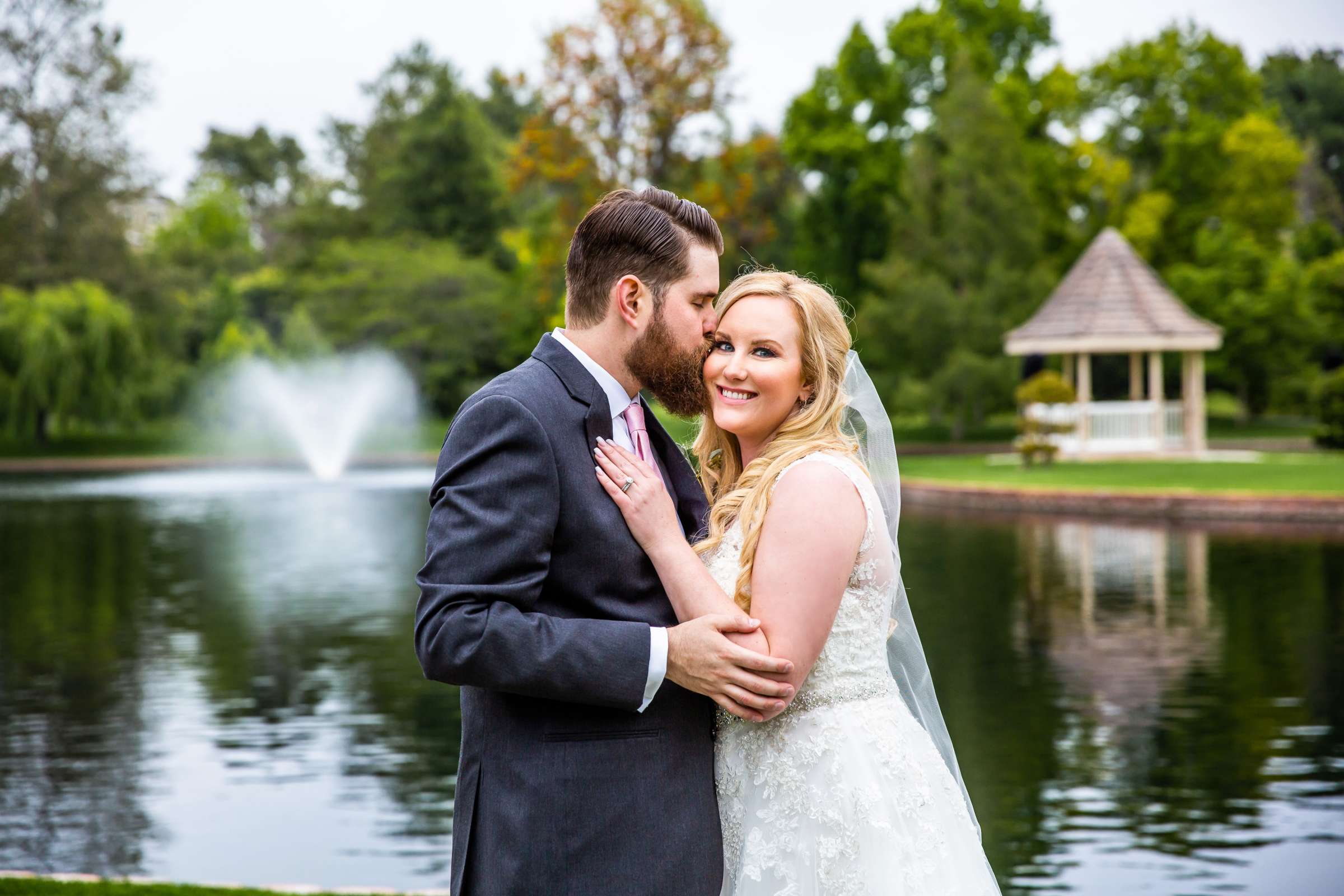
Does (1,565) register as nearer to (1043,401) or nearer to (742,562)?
(742,562)

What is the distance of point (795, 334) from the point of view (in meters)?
3.11

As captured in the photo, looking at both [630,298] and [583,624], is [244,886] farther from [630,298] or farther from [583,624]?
[630,298]

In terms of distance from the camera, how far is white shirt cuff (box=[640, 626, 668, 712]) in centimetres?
252

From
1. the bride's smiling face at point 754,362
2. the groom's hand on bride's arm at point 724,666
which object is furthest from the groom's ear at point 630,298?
the groom's hand on bride's arm at point 724,666

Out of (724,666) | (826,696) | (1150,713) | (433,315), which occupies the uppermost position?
(433,315)

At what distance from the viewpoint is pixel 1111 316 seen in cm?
3259

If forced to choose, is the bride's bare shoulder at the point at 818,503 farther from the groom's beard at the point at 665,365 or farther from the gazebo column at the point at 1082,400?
the gazebo column at the point at 1082,400

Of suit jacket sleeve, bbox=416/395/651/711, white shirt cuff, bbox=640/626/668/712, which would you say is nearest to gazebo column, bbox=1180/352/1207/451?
Result: white shirt cuff, bbox=640/626/668/712

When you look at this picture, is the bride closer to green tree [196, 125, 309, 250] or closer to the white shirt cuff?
the white shirt cuff

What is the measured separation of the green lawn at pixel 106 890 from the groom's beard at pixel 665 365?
343 centimetres

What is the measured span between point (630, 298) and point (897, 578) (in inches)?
41.1

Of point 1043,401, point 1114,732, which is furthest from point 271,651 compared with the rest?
point 1043,401

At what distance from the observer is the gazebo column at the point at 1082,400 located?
31.1m

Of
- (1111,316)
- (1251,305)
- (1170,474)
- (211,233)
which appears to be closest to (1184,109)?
(1251,305)
